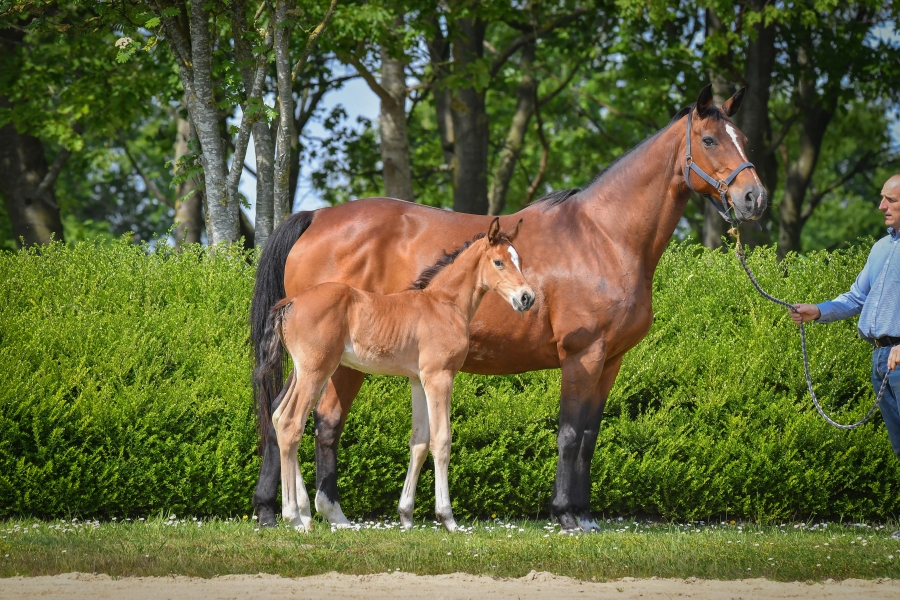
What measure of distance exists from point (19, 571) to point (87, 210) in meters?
36.9

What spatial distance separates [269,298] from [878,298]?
437 cm

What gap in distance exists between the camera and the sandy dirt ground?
5.11m

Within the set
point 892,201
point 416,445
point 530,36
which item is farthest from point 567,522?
point 530,36

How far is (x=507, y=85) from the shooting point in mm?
22781

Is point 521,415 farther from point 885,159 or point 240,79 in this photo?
point 885,159

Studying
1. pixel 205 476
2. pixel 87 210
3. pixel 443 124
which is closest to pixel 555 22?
pixel 443 124

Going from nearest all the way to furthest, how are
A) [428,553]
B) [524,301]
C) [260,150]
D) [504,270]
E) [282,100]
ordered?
1. [428,553]
2. [524,301]
3. [504,270]
4. [282,100]
5. [260,150]

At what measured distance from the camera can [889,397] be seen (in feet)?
22.3

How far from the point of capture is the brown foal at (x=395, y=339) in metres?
6.55

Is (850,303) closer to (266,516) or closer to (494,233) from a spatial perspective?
(494,233)

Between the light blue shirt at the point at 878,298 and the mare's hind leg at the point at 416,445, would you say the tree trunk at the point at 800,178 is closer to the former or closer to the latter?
the light blue shirt at the point at 878,298

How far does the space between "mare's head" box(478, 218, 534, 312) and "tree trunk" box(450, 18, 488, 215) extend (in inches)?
383

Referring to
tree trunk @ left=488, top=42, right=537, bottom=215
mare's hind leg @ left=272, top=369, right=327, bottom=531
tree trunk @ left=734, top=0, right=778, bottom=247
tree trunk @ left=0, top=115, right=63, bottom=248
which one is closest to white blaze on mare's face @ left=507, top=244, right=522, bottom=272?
mare's hind leg @ left=272, top=369, right=327, bottom=531

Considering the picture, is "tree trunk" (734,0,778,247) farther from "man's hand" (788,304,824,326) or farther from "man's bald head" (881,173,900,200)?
"man's bald head" (881,173,900,200)
